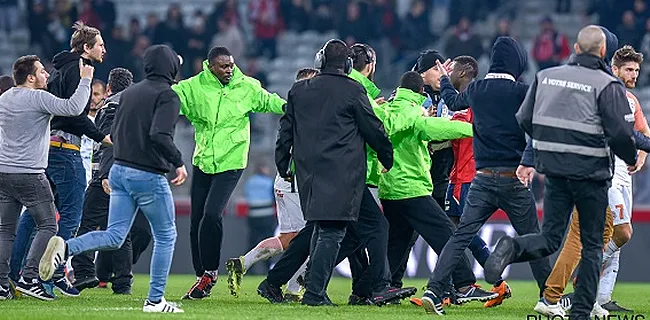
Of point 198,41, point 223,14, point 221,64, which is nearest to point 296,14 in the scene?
point 223,14

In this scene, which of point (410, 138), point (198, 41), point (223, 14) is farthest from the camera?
point (223, 14)

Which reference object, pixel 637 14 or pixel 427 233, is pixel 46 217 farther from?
pixel 637 14

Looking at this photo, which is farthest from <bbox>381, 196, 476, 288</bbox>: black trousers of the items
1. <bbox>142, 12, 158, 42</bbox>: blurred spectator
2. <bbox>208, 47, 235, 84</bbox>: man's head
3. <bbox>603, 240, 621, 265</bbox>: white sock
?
<bbox>142, 12, 158, 42</bbox>: blurred spectator

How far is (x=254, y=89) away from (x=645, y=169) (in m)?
12.0

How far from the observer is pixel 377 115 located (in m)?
12.4

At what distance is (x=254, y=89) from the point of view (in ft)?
44.4

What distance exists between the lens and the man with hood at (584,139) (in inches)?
403

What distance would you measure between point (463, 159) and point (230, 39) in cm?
1557

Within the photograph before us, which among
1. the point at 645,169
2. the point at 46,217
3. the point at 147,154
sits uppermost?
the point at 147,154

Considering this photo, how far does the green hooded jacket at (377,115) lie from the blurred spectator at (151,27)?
16157 millimetres

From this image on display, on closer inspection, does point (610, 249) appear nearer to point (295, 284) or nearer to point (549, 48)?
point (295, 284)

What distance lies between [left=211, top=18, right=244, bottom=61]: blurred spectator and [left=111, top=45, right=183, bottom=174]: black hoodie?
17364 mm

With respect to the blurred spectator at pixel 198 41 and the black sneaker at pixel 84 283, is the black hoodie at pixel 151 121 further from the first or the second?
the blurred spectator at pixel 198 41

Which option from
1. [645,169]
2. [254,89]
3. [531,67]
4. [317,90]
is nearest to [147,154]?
[317,90]
